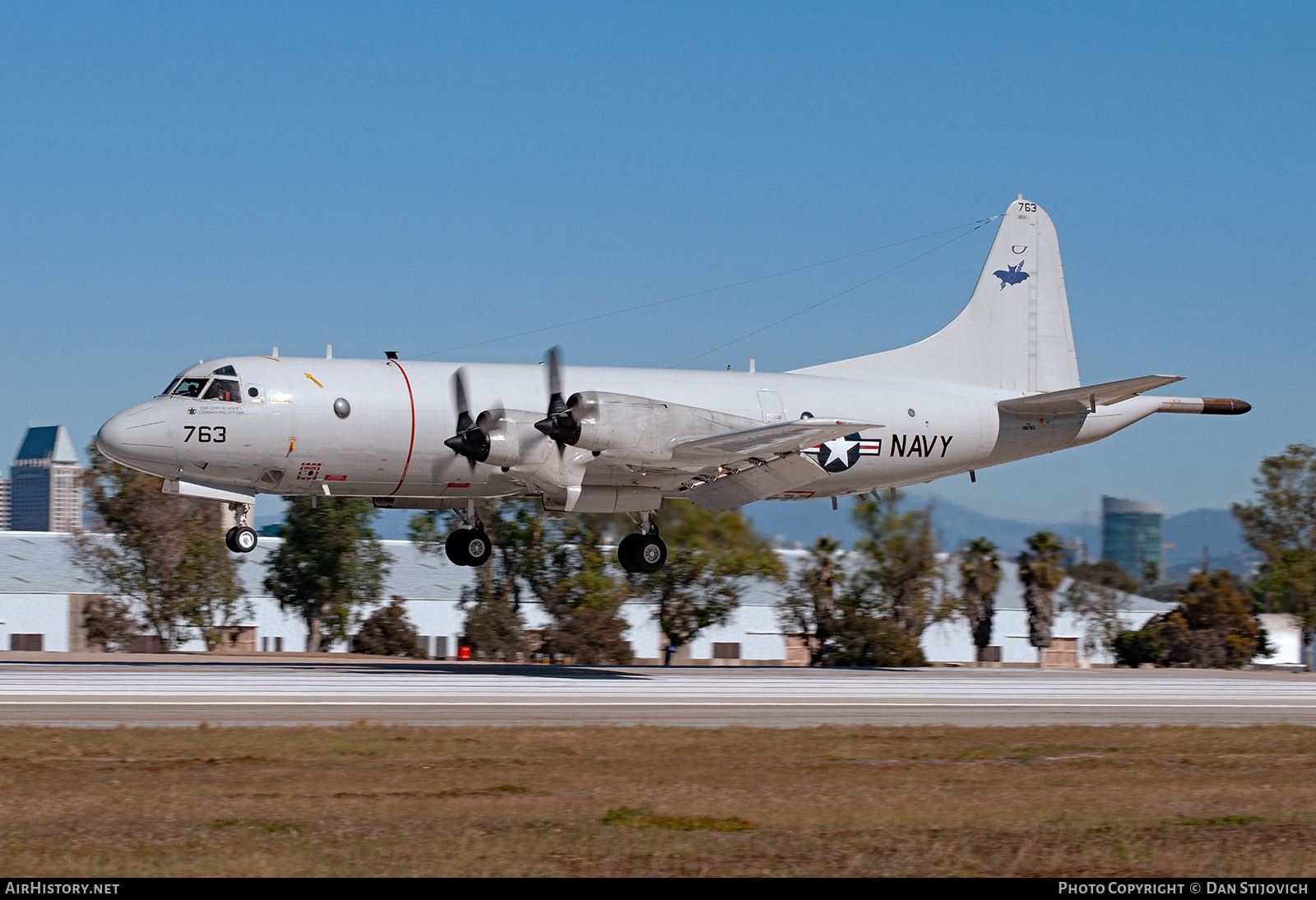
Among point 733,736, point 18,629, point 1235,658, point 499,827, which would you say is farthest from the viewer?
point 18,629

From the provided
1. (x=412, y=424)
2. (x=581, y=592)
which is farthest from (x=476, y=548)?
(x=581, y=592)

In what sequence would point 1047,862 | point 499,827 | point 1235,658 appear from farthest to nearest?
1. point 1235,658
2. point 499,827
3. point 1047,862

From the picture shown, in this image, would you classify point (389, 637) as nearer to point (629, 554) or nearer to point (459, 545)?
point (459, 545)

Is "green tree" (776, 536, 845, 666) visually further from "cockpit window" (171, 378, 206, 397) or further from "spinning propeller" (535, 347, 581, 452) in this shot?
"cockpit window" (171, 378, 206, 397)

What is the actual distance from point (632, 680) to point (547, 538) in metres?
26.4

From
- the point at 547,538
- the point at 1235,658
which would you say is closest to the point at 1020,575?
the point at 1235,658

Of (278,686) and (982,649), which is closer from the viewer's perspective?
(278,686)

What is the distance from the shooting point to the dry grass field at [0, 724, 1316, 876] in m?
10.9

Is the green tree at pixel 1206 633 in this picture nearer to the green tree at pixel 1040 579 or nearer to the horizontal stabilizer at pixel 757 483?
the green tree at pixel 1040 579

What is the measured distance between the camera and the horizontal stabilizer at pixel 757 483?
31609 millimetres

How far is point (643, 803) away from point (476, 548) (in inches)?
763

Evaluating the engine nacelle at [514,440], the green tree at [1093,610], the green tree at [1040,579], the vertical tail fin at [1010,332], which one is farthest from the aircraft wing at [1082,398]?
the green tree at [1093,610]

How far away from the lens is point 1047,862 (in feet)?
36.8

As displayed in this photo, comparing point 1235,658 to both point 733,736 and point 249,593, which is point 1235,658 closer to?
point 733,736
